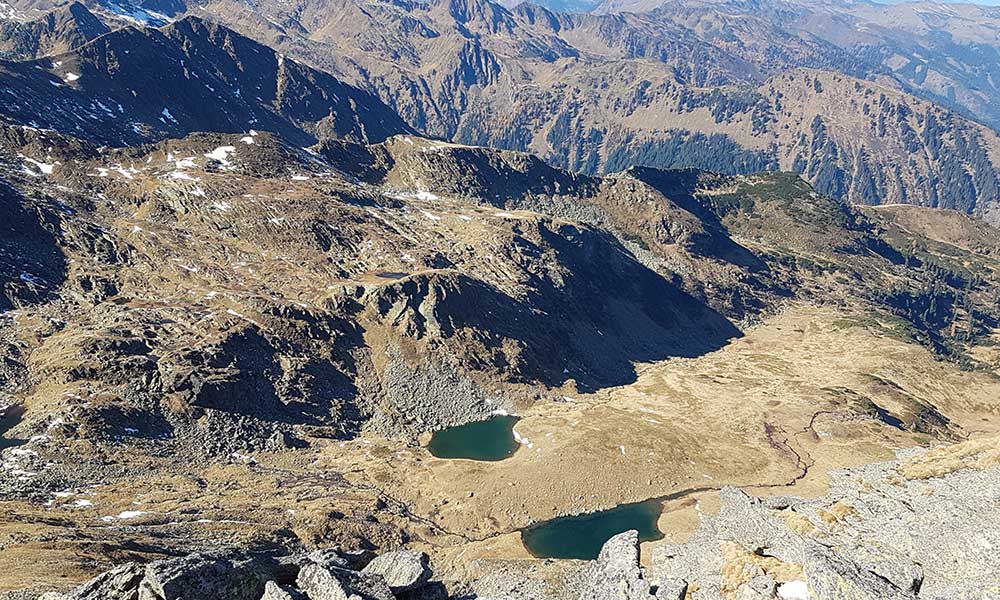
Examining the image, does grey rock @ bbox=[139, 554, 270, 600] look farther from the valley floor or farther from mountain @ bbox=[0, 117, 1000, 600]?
the valley floor

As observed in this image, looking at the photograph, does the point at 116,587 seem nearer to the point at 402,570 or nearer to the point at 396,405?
the point at 402,570

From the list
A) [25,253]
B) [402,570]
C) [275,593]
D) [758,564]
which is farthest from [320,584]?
→ [25,253]

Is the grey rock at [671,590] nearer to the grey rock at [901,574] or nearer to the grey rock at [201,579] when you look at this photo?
the grey rock at [901,574]

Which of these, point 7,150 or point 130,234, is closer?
point 130,234

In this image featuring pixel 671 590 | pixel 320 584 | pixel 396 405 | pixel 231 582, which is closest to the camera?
pixel 231 582

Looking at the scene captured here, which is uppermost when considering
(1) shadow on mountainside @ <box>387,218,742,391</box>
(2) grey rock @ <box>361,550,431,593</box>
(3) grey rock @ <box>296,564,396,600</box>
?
(3) grey rock @ <box>296,564,396,600</box>

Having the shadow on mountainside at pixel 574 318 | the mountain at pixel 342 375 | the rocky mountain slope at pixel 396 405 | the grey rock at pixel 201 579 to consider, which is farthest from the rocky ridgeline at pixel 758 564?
the shadow on mountainside at pixel 574 318

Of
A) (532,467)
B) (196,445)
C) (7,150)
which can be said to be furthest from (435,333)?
(7,150)

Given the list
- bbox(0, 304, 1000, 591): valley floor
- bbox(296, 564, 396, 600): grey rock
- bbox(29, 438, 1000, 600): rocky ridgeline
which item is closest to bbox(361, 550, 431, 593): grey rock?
bbox(29, 438, 1000, 600): rocky ridgeline

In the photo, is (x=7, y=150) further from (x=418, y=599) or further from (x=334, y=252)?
(x=418, y=599)
